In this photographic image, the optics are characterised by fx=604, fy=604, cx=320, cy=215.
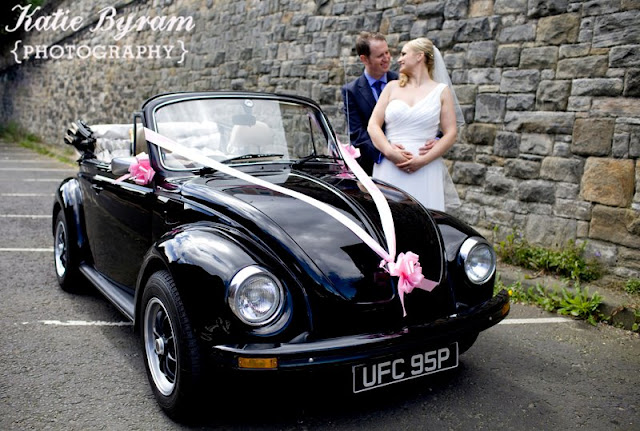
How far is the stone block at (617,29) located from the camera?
17.3ft

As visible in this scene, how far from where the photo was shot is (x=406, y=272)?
2.90 metres

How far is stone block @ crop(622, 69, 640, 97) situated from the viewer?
17.2ft

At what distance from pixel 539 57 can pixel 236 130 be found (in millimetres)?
3639

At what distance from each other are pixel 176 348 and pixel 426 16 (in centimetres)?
585

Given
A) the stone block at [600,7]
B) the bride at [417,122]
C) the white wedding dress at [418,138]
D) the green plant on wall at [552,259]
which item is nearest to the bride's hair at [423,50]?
the bride at [417,122]

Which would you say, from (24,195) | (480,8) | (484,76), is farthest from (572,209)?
(24,195)

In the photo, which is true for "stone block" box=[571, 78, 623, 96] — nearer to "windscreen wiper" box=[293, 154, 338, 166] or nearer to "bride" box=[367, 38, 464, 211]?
"bride" box=[367, 38, 464, 211]

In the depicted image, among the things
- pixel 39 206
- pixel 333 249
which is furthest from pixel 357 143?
pixel 39 206

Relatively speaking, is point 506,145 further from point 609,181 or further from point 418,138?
point 418,138

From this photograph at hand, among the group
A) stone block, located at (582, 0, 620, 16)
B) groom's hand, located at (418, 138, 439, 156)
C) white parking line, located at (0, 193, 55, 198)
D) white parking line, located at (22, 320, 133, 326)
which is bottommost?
white parking line, located at (0, 193, 55, 198)

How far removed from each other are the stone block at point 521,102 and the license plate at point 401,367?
391 cm

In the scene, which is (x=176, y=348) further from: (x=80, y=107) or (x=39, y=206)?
(x=80, y=107)

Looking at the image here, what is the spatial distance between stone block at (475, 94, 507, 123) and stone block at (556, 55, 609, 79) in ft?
2.38

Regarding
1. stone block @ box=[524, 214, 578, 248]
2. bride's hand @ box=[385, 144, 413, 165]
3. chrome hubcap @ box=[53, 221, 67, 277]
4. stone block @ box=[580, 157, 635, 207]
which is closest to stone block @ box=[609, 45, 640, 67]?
stone block @ box=[580, 157, 635, 207]
